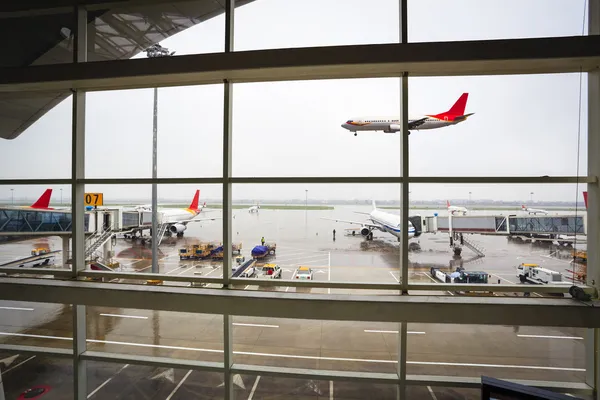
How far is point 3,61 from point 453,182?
219 inches

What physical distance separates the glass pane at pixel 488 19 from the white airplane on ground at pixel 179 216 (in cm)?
291

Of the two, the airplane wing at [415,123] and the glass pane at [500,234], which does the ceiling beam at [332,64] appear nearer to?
the airplane wing at [415,123]

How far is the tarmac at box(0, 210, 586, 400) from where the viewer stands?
97.2 inches

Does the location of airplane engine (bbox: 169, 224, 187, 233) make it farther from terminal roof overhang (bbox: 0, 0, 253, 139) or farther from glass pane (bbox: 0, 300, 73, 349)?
terminal roof overhang (bbox: 0, 0, 253, 139)

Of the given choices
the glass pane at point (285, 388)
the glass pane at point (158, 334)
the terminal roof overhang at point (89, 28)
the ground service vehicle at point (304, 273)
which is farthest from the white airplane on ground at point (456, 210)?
the terminal roof overhang at point (89, 28)

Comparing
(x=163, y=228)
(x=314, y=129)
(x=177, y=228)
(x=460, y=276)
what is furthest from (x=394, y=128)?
(x=163, y=228)

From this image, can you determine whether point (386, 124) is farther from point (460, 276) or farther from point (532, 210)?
point (460, 276)

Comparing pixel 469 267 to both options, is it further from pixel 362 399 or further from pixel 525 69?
pixel 525 69

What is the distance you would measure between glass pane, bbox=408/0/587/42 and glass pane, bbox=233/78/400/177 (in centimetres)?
62

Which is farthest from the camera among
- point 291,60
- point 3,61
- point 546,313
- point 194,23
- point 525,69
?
point 3,61

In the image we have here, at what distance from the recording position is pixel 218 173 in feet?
8.38

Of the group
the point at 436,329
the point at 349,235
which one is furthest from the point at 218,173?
the point at 436,329

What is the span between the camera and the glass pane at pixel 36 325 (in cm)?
A: 290

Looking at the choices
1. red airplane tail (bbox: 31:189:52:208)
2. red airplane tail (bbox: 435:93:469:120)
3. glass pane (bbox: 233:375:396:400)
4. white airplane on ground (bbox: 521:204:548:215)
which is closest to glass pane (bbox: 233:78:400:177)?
red airplane tail (bbox: 435:93:469:120)
